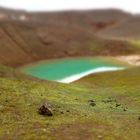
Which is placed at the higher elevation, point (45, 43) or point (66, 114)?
point (45, 43)

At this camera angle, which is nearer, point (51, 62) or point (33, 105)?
point (33, 105)

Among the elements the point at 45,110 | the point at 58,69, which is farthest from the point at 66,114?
the point at 58,69

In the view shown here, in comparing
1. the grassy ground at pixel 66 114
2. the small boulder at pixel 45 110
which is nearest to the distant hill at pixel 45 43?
the grassy ground at pixel 66 114

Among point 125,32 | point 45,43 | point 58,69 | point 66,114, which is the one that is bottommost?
point 66,114

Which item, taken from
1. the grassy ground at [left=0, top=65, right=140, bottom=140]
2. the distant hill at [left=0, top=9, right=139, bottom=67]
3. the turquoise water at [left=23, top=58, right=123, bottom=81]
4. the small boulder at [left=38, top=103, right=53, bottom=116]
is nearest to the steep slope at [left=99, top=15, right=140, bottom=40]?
the distant hill at [left=0, top=9, right=139, bottom=67]

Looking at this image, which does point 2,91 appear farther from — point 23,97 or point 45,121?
point 45,121

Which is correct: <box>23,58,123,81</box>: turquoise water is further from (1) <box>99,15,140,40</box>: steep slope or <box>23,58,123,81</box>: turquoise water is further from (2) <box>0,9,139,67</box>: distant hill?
(1) <box>99,15,140,40</box>: steep slope

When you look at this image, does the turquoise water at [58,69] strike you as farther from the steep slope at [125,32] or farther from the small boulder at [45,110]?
the steep slope at [125,32]

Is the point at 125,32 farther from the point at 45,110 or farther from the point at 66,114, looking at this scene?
the point at 45,110

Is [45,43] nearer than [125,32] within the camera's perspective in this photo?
Yes

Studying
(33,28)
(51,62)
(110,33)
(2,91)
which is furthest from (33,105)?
(110,33)
